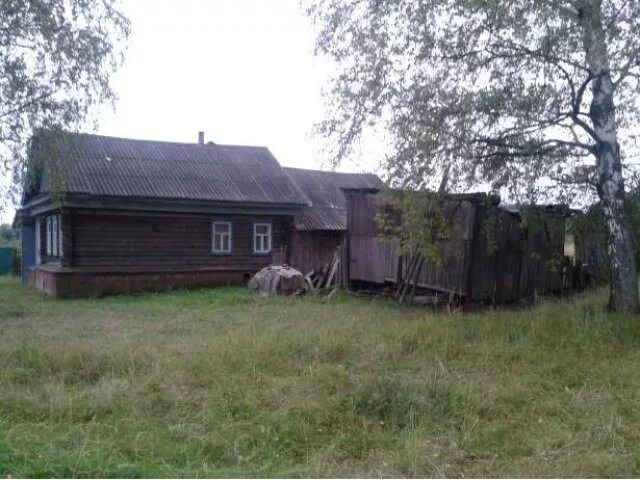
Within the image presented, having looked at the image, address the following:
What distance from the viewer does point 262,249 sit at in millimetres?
22141

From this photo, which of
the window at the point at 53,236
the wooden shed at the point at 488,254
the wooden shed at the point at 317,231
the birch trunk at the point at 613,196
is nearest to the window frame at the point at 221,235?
the wooden shed at the point at 317,231

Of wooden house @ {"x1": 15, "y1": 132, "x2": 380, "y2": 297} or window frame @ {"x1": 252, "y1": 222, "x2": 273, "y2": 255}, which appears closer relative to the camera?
wooden house @ {"x1": 15, "y1": 132, "x2": 380, "y2": 297}

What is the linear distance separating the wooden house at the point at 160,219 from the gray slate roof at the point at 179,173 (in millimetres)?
40

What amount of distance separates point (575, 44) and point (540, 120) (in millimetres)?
1441

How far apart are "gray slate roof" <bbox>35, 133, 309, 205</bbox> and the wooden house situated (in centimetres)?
4

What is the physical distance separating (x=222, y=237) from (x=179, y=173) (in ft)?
9.10

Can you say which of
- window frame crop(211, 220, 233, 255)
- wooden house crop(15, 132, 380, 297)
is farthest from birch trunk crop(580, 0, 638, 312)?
window frame crop(211, 220, 233, 255)

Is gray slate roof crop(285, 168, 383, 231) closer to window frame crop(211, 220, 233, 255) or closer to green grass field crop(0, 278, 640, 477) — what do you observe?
window frame crop(211, 220, 233, 255)

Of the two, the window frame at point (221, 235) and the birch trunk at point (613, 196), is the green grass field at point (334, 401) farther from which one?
the window frame at point (221, 235)

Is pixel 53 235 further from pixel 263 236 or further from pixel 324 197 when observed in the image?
pixel 324 197

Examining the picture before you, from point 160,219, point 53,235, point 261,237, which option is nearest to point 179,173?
point 160,219

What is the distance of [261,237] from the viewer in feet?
72.6

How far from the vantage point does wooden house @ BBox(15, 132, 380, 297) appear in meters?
18.6

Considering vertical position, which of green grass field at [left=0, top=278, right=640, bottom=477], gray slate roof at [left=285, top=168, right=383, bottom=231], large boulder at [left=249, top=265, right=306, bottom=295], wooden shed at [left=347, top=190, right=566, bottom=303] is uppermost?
gray slate roof at [left=285, top=168, right=383, bottom=231]
